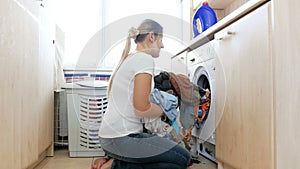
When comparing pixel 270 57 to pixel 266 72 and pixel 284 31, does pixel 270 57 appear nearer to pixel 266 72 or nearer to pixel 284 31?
pixel 266 72

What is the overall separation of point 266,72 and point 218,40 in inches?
22.3

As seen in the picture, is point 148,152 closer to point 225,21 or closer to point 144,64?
point 144,64

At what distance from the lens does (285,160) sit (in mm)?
869

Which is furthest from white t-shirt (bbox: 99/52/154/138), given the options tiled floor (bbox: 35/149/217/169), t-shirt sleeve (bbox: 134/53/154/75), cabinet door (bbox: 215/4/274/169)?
tiled floor (bbox: 35/149/217/169)

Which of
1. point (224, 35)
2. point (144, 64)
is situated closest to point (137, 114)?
point (144, 64)

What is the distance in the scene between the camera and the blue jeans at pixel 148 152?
1270mm

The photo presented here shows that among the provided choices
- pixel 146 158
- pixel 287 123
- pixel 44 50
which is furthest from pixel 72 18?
pixel 287 123

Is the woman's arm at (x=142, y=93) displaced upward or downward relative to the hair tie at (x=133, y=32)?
downward

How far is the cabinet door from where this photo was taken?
43.0 inches

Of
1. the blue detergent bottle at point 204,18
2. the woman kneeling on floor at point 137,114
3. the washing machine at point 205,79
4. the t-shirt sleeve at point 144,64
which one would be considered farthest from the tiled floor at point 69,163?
the blue detergent bottle at point 204,18

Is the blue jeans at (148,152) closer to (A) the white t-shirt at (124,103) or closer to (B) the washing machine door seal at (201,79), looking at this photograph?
(A) the white t-shirt at (124,103)

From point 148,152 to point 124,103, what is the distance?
240 millimetres

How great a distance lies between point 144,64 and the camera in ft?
4.03

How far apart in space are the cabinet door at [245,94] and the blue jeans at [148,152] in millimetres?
267
